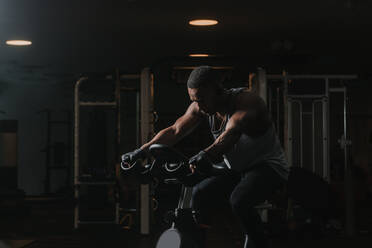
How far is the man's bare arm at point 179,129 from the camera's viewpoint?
7.43 ft

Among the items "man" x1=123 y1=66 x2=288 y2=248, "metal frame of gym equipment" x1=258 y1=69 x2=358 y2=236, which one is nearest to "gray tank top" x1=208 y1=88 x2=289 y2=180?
"man" x1=123 y1=66 x2=288 y2=248

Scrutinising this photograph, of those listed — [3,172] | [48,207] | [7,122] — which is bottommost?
[48,207]

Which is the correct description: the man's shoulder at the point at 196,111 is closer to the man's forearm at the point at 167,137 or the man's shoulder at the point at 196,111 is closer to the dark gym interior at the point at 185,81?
the man's forearm at the point at 167,137

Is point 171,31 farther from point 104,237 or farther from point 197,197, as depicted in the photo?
point 197,197

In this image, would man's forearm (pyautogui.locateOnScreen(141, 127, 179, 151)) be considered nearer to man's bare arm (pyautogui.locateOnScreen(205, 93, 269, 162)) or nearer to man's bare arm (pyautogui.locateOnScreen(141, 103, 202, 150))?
man's bare arm (pyautogui.locateOnScreen(141, 103, 202, 150))

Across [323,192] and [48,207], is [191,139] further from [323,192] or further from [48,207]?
[323,192]

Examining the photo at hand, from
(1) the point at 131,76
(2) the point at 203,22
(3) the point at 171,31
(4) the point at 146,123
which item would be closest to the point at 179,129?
(4) the point at 146,123

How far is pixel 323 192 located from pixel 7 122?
4711 millimetres

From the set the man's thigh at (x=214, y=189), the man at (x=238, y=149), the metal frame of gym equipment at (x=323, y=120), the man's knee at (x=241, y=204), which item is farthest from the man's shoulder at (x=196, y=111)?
the metal frame of gym equipment at (x=323, y=120)

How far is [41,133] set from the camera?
378 inches

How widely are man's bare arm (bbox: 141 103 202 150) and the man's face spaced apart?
0.43 ft

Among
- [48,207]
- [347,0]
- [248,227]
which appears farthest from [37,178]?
[248,227]

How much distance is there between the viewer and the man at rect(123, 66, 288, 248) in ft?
7.00

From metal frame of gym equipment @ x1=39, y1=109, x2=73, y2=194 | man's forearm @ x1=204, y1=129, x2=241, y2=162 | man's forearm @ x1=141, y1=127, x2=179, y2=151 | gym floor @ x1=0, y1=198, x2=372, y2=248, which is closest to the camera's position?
man's forearm @ x1=204, y1=129, x2=241, y2=162
